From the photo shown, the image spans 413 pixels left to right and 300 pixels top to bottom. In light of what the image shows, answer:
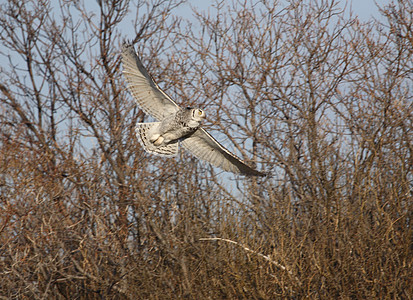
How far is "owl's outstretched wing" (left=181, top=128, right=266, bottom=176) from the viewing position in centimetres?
918

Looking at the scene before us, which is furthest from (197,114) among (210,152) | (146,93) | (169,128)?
(210,152)

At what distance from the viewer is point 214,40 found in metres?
13.4

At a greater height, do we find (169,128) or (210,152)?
(169,128)

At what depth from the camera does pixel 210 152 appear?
31.2ft

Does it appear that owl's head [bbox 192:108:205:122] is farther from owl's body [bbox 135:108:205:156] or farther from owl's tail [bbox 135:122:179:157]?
owl's tail [bbox 135:122:179:157]

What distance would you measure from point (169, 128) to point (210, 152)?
1.01m

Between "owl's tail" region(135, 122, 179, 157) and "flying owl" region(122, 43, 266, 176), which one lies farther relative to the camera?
"owl's tail" region(135, 122, 179, 157)

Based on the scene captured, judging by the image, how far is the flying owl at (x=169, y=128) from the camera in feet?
28.0

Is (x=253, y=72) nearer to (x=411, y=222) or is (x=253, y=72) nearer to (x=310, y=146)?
(x=310, y=146)

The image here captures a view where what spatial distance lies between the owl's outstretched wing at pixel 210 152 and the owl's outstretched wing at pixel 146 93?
2.13 ft

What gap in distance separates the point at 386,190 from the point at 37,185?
20.7ft

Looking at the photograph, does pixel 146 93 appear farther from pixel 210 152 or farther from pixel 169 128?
pixel 210 152

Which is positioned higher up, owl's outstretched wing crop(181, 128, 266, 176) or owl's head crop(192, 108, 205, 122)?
owl's head crop(192, 108, 205, 122)

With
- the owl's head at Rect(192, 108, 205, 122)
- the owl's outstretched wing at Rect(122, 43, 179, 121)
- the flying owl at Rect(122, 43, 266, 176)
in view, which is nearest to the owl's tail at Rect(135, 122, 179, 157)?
the flying owl at Rect(122, 43, 266, 176)
